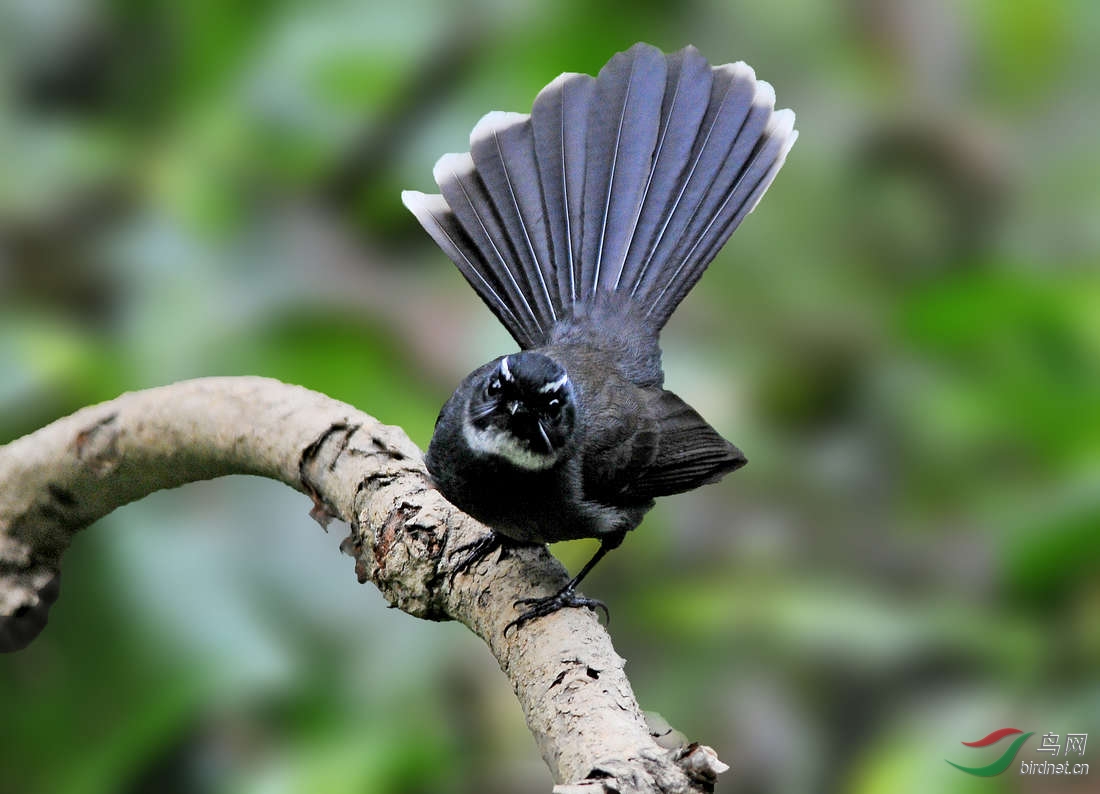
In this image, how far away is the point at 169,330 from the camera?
150 inches

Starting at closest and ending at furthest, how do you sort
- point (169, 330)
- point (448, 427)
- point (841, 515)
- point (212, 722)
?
point (448, 427)
point (212, 722)
point (169, 330)
point (841, 515)

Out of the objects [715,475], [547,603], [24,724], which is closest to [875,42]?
[715,475]

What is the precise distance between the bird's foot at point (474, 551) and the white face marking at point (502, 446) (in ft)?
0.52

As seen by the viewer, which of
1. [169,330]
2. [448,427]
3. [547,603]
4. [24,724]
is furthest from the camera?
[169,330]

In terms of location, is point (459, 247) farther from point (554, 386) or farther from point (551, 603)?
point (551, 603)

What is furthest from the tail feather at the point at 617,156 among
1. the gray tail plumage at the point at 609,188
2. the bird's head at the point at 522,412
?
the bird's head at the point at 522,412

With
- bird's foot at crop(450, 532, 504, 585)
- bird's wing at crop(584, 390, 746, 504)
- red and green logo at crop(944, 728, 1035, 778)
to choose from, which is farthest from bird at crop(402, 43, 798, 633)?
red and green logo at crop(944, 728, 1035, 778)

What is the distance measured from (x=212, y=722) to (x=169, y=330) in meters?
1.10

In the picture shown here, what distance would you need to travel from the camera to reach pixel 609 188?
3.29 m

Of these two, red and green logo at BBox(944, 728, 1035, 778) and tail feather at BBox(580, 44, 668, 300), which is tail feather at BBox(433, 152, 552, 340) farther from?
red and green logo at BBox(944, 728, 1035, 778)

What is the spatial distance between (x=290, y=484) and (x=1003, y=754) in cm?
183

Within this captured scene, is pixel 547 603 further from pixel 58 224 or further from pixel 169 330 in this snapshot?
pixel 58 224

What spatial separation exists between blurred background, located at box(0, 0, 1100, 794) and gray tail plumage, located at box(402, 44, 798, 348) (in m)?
0.55

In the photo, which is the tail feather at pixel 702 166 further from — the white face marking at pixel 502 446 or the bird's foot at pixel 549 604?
the bird's foot at pixel 549 604
